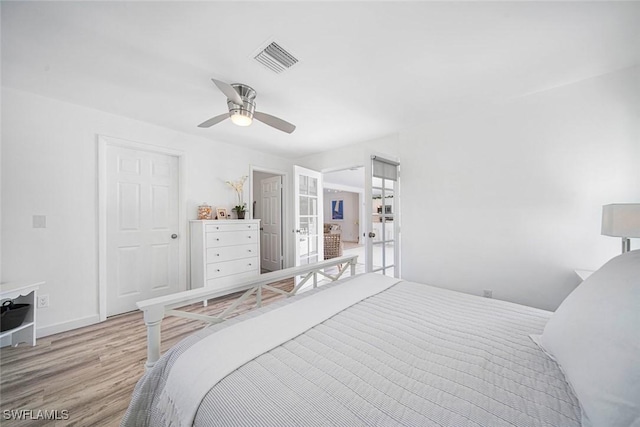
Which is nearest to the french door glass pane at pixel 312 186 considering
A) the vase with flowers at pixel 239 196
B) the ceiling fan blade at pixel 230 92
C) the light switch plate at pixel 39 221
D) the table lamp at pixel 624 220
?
the vase with flowers at pixel 239 196

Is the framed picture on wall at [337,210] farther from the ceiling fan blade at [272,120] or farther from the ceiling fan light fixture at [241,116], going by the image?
the ceiling fan light fixture at [241,116]

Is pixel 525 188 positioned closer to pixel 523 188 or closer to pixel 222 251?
pixel 523 188

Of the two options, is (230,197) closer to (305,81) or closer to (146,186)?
(146,186)

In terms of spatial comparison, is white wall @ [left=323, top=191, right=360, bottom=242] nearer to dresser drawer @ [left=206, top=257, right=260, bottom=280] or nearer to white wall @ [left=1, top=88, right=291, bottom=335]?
dresser drawer @ [left=206, top=257, right=260, bottom=280]

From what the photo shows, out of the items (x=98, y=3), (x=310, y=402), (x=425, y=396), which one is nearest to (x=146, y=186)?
(x=98, y=3)

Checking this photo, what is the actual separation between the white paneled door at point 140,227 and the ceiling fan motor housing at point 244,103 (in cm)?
176

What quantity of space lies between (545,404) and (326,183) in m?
6.47

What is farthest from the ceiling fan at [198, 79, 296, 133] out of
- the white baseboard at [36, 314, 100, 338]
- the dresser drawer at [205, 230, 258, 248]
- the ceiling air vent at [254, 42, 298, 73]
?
the white baseboard at [36, 314, 100, 338]

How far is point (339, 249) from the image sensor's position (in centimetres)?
523

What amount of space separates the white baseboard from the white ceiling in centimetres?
222

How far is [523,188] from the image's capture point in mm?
2221

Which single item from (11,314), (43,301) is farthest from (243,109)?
(43,301)

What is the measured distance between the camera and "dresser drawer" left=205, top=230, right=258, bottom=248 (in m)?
2.91

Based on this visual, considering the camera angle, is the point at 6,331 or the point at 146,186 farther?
the point at 146,186
